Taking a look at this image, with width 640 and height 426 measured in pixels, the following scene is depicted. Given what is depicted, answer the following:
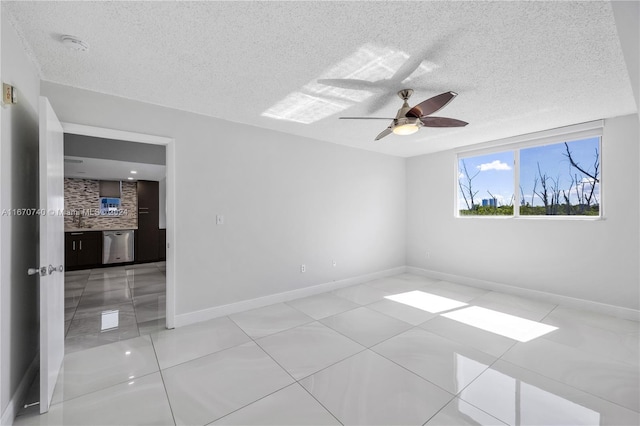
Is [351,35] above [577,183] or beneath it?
above

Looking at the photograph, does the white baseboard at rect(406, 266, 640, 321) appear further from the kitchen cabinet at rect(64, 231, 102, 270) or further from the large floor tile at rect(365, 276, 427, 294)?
the kitchen cabinet at rect(64, 231, 102, 270)

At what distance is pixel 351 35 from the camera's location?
1778mm

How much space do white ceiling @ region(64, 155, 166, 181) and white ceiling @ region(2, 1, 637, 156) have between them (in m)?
3.10

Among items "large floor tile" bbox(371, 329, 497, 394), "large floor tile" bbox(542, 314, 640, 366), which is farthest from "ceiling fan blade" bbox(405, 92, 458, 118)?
"large floor tile" bbox(542, 314, 640, 366)

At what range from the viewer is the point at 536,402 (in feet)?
6.00

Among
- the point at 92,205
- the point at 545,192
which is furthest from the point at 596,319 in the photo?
the point at 92,205

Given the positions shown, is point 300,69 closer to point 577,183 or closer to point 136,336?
point 136,336

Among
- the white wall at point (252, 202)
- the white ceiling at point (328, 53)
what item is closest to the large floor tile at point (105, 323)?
the white wall at point (252, 202)

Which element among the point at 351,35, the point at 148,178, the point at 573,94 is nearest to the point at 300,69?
the point at 351,35

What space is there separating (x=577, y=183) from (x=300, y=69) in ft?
13.8

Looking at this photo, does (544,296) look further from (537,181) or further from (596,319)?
(537,181)

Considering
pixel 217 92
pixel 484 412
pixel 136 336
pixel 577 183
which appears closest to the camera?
pixel 484 412

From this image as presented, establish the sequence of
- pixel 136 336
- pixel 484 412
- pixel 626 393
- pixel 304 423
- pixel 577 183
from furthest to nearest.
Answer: pixel 577 183, pixel 136 336, pixel 626 393, pixel 484 412, pixel 304 423

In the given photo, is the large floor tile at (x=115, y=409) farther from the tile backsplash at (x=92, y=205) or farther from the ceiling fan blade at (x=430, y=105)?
the tile backsplash at (x=92, y=205)
